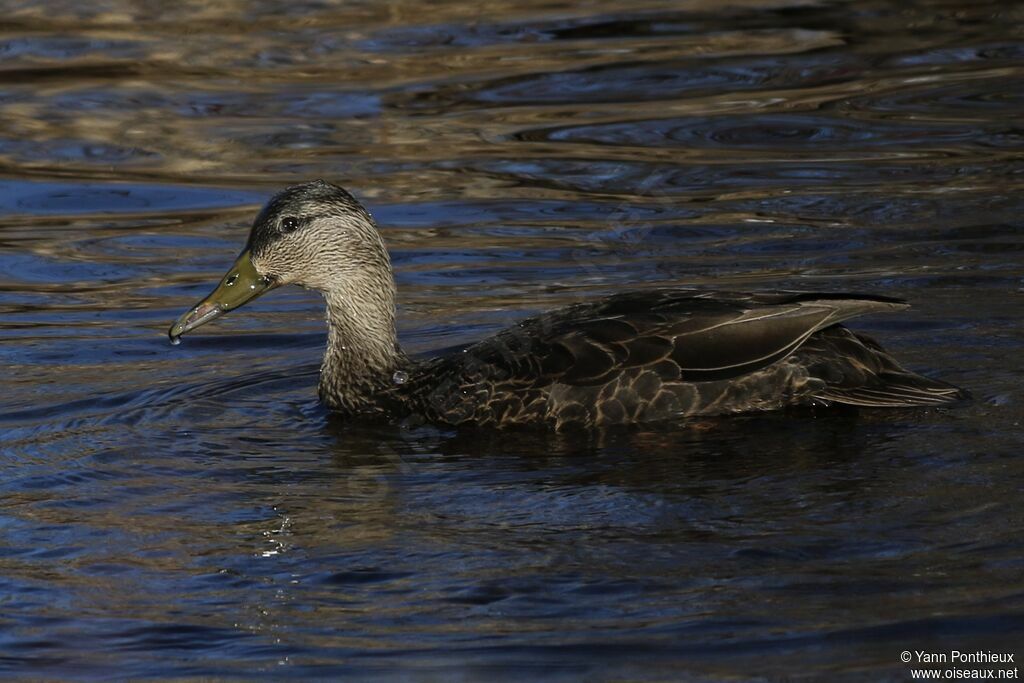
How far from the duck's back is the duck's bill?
141 centimetres

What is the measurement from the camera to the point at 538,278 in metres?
11.3

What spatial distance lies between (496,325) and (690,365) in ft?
6.85

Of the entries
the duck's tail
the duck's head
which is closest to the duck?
the duck's tail

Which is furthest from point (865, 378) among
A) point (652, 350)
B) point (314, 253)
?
point (314, 253)

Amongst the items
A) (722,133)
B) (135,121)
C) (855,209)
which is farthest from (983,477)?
(135,121)

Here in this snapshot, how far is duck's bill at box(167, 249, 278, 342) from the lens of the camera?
9.02 metres

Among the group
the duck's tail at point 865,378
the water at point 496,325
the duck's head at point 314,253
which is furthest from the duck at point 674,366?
the duck's head at point 314,253

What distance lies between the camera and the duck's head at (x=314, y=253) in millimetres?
9281

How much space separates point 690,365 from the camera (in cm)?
845

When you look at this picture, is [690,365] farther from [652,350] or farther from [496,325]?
[496,325]

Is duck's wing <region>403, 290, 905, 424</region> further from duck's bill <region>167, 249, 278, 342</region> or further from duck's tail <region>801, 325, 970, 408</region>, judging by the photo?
duck's bill <region>167, 249, 278, 342</region>

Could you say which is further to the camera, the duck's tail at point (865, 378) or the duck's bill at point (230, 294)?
the duck's bill at point (230, 294)

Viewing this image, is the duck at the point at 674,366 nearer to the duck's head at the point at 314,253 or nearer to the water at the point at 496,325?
the water at the point at 496,325

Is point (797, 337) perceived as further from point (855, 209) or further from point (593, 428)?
point (855, 209)
